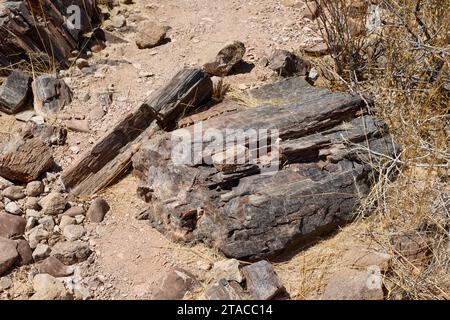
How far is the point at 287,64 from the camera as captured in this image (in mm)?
4879

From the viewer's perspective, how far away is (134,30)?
554cm

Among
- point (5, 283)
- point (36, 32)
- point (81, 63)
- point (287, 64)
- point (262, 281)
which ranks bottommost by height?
point (5, 283)

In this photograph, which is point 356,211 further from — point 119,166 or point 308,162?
point 119,166

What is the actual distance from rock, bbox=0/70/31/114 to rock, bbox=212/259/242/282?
2.18 m

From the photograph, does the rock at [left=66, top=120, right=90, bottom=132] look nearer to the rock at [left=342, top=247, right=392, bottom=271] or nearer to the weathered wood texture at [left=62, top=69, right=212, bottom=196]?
the weathered wood texture at [left=62, top=69, right=212, bottom=196]

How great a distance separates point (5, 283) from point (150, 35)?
8.92 feet

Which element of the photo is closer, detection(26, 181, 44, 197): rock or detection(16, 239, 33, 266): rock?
detection(16, 239, 33, 266): rock

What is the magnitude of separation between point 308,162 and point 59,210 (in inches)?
64.4

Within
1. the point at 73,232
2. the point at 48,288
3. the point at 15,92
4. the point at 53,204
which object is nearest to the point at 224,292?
the point at 48,288

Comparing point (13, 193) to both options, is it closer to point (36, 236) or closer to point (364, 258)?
point (36, 236)

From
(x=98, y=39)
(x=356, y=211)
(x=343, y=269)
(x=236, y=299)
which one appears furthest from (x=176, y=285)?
(x=98, y=39)

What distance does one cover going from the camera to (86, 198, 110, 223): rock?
3.81 metres

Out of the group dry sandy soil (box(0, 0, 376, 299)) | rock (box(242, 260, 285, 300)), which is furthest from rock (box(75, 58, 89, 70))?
rock (box(242, 260, 285, 300))

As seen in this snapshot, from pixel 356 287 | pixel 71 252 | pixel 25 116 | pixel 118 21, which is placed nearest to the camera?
pixel 356 287
